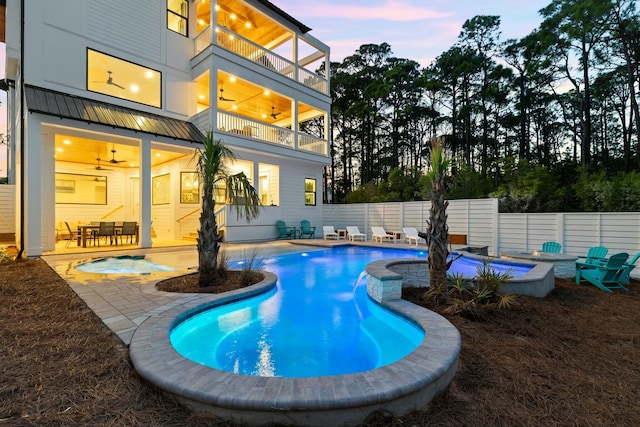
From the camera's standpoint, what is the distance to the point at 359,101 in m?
26.6

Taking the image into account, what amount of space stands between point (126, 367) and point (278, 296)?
336 cm

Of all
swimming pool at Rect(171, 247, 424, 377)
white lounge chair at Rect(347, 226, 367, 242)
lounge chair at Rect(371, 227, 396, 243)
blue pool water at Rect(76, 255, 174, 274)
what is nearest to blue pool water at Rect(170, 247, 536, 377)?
swimming pool at Rect(171, 247, 424, 377)

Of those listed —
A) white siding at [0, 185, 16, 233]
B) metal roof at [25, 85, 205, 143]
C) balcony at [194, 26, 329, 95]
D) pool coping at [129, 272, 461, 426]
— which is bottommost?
pool coping at [129, 272, 461, 426]

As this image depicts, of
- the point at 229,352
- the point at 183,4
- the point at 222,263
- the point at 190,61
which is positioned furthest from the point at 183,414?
the point at 183,4

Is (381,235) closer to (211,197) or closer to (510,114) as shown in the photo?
(211,197)

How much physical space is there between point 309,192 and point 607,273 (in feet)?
42.1

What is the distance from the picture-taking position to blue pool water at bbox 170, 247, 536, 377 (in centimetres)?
338

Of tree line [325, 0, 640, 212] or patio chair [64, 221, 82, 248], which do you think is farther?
tree line [325, 0, 640, 212]

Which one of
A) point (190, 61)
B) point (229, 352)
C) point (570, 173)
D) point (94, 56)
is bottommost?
point (229, 352)

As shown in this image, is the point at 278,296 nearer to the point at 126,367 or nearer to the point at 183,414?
the point at 126,367

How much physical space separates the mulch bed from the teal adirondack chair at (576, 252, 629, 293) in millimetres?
1970

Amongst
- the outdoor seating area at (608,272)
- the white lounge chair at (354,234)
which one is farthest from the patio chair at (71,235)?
the outdoor seating area at (608,272)

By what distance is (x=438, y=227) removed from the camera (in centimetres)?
477

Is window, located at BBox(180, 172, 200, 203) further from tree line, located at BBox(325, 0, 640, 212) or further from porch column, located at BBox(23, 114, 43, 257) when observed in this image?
tree line, located at BBox(325, 0, 640, 212)
